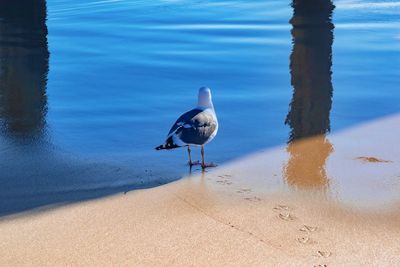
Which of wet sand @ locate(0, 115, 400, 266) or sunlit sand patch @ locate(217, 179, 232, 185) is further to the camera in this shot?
sunlit sand patch @ locate(217, 179, 232, 185)

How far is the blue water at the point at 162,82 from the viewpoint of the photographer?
479 cm

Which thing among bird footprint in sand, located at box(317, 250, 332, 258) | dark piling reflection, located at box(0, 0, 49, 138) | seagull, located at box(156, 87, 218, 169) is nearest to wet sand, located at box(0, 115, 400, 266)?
bird footprint in sand, located at box(317, 250, 332, 258)

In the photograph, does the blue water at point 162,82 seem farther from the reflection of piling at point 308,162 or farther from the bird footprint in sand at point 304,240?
the bird footprint in sand at point 304,240

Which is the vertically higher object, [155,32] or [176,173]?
[155,32]

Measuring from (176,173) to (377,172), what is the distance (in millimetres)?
1376

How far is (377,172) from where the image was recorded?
4551 millimetres

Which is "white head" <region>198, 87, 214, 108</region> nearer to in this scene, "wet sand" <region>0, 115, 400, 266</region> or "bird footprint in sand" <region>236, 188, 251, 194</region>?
"wet sand" <region>0, 115, 400, 266</region>

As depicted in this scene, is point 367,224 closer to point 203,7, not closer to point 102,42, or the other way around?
point 102,42

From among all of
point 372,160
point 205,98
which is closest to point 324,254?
point 372,160

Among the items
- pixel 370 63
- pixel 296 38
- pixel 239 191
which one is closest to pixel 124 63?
pixel 296 38

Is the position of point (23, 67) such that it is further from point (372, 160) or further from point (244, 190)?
point (372, 160)

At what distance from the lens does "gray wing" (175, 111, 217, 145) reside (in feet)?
15.3

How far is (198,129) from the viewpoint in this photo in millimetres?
4730

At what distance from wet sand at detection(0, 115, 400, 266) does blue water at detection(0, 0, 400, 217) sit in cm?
30
